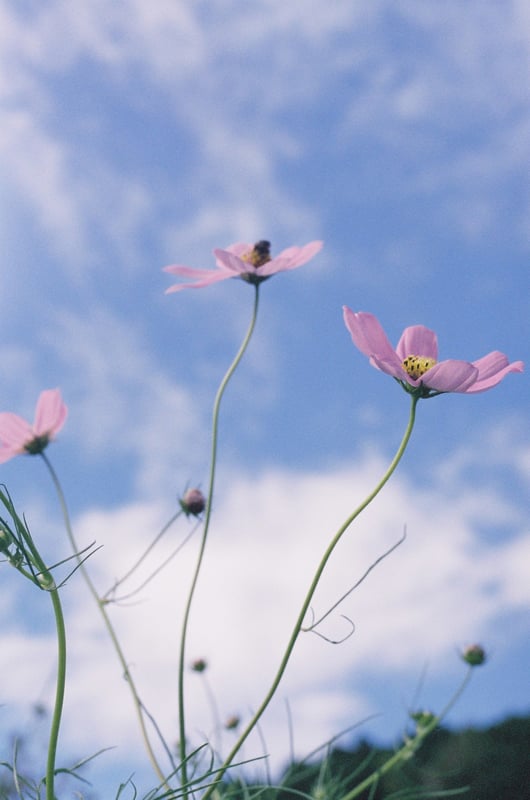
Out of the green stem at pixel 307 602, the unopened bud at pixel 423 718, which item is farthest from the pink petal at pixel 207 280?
the unopened bud at pixel 423 718

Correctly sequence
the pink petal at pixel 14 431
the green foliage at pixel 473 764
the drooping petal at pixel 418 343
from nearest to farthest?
the drooping petal at pixel 418 343, the pink petal at pixel 14 431, the green foliage at pixel 473 764

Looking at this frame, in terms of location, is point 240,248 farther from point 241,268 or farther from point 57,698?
point 57,698

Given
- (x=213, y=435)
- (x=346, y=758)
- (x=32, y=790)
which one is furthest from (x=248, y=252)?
(x=346, y=758)

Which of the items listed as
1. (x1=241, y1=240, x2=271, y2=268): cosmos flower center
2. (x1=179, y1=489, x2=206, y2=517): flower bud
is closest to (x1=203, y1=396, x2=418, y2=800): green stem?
(x1=179, y1=489, x2=206, y2=517): flower bud

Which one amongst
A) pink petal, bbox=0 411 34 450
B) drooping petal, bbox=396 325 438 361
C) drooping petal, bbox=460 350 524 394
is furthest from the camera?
pink petal, bbox=0 411 34 450

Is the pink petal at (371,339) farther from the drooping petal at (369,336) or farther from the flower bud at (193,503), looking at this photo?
the flower bud at (193,503)

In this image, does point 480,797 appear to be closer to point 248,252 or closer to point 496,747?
point 496,747

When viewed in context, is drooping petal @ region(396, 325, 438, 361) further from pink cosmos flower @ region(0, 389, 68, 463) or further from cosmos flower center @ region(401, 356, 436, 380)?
pink cosmos flower @ region(0, 389, 68, 463)
